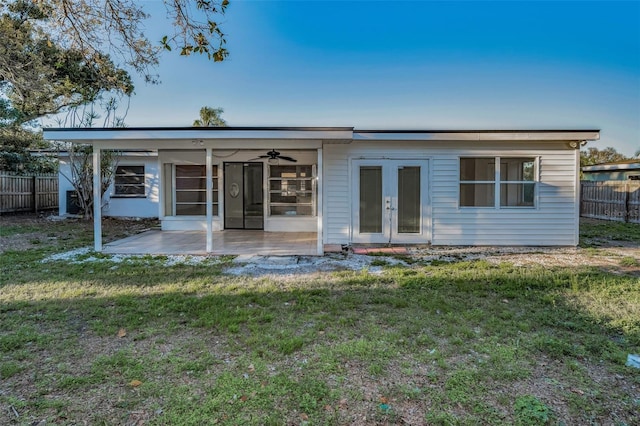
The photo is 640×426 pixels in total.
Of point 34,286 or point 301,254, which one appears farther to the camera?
point 301,254

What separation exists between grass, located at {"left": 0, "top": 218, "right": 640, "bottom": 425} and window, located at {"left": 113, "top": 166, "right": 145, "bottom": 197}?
9935 millimetres

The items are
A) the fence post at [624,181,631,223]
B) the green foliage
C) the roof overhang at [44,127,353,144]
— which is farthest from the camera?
the fence post at [624,181,631,223]

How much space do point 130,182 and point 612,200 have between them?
63.7 ft

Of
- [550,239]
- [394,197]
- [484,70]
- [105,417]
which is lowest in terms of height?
[105,417]

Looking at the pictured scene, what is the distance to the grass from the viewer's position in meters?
2.30

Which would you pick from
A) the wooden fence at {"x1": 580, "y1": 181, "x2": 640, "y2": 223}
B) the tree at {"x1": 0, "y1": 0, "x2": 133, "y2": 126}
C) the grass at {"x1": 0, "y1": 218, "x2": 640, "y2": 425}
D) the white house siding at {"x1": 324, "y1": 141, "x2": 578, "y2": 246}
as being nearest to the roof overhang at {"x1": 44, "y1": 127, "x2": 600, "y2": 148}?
the tree at {"x1": 0, "y1": 0, "x2": 133, "y2": 126}

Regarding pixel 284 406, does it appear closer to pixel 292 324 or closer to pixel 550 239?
pixel 292 324

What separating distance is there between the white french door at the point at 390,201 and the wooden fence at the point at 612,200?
33.7 feet

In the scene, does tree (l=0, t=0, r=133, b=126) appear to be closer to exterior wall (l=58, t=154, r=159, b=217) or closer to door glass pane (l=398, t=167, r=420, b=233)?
exterior wall (l=58, t=154, r=159, b=217)

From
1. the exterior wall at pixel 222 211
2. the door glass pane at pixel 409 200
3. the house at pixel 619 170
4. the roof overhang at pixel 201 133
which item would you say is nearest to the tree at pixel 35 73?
the roof overhang at pixel 201 133

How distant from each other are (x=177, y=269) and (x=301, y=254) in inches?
95.8

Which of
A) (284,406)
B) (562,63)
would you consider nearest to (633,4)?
(562,63)

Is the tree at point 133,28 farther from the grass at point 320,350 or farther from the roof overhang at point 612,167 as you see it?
the roof overhang at point 612,167

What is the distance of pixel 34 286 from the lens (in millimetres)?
4945
